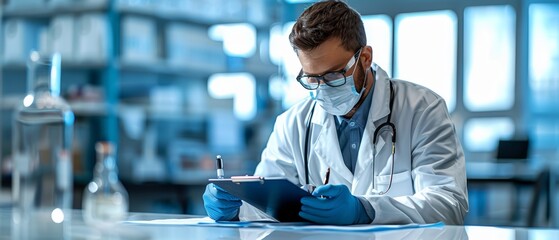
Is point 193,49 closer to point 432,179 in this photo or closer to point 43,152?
point 432,179

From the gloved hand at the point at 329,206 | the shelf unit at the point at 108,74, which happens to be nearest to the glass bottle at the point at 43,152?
the gloved hand at the point at 329,206

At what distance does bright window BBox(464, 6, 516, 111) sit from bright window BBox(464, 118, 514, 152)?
0.14 meters

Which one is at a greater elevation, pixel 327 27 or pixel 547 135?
pixel 327 27

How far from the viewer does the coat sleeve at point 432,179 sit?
1906mm

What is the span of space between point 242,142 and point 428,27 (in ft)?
9.22

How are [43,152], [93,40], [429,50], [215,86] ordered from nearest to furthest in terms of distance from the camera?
[43,152], [93,40], [215,86], [429,50]

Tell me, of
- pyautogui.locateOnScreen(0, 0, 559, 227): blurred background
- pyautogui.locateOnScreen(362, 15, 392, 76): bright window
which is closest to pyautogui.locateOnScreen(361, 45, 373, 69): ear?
pyautogui.locateOnScreen(0, 0, 559, 227): blurred background

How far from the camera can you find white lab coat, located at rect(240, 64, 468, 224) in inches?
80.9

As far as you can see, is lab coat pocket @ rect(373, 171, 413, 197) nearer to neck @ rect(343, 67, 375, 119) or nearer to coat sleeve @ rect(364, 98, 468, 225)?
coat sleeve @ rect(364, 98, 468, 225)

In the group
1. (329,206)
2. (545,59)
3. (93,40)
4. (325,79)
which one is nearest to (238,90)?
(93,40)

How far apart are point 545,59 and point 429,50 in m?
1.20

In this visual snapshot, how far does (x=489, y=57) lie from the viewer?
27.6ft

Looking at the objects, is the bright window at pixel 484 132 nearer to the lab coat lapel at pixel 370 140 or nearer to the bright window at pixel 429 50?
the bright window at pixel 429 50

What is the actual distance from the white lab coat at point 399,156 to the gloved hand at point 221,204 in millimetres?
91
